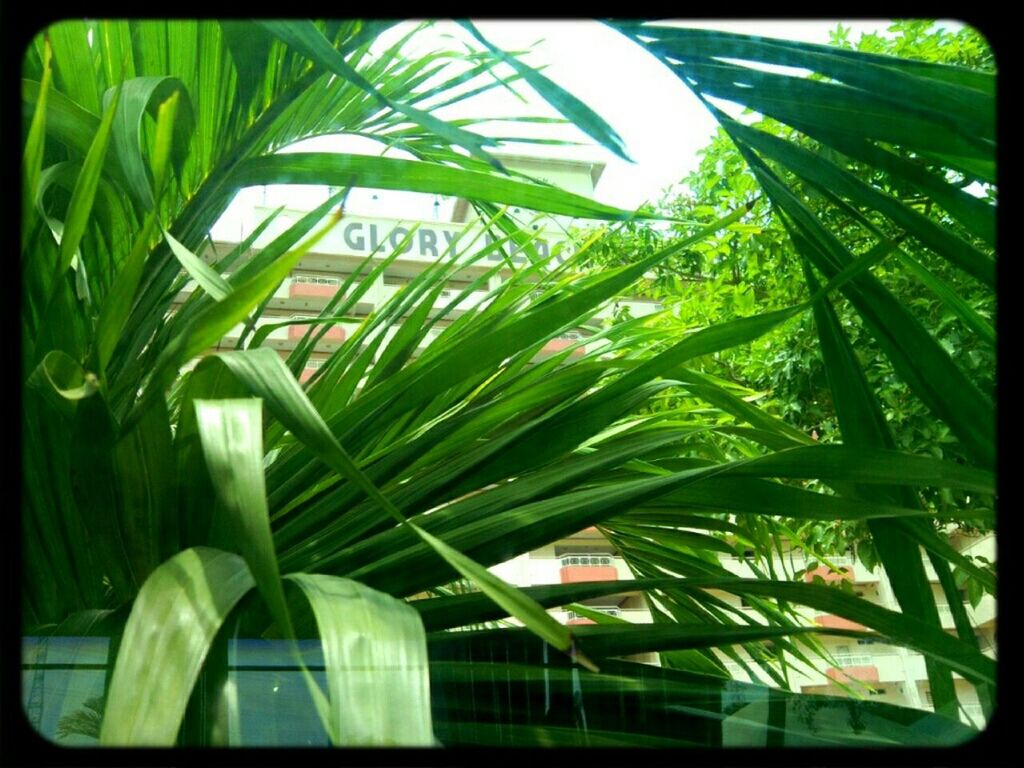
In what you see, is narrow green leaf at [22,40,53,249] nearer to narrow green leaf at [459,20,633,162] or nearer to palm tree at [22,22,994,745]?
palm tree at [22,22,994,745]

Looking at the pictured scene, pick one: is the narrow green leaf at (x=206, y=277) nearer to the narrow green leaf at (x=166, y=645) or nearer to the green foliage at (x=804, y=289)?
the narrow green leaf at (x=166, y=645)

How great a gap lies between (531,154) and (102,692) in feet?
1.57

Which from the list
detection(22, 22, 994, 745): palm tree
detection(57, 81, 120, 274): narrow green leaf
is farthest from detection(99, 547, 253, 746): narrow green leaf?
detection(57, 81, 120, 274): narrow green leaf

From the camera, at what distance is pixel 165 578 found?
1.85 feet

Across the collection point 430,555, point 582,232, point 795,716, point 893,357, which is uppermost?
point 582,232

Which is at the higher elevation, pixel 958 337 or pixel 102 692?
pixel 958 337

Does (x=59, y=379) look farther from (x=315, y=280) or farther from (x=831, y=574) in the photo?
(x=831, y=574)

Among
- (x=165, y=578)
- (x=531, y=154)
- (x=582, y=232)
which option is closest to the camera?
(x=165, y=578)

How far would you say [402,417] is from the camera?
0.88m

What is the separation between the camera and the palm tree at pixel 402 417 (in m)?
0.58

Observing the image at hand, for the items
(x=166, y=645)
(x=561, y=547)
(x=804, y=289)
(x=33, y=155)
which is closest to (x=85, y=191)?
(x=33, y=155)

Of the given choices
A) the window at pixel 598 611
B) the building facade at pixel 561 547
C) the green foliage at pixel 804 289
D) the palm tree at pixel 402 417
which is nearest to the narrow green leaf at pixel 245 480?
the palm tree at pixel 402 417

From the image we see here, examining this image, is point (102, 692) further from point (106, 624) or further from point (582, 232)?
point (582, 232)
